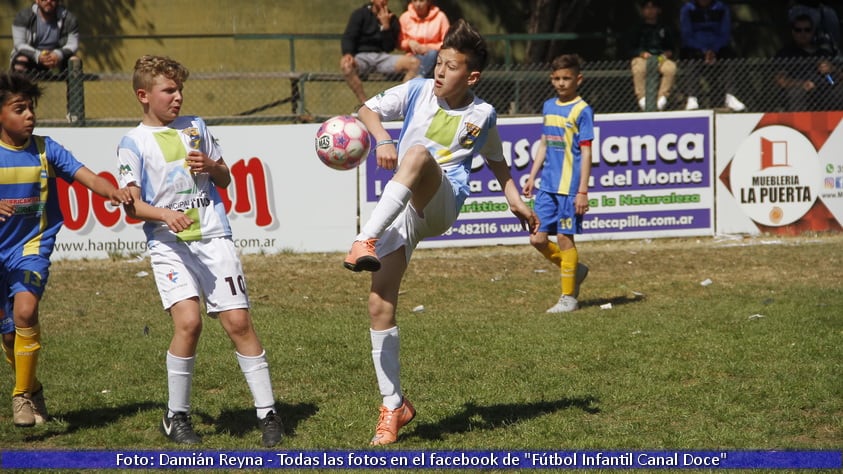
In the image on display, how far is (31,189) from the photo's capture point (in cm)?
613

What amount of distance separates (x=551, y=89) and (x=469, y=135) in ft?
30.6

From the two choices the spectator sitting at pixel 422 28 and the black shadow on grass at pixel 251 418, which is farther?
the spectator sitting at pixel 422 28

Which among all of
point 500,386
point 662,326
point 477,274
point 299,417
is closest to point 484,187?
point 477,274

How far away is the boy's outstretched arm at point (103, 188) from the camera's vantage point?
553cm

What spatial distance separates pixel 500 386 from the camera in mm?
6934

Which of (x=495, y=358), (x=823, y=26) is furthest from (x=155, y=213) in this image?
(x=823, y=26)

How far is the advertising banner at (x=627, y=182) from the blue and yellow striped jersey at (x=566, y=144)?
323 cm

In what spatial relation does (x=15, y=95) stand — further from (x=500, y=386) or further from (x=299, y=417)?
(x=500, y=386)

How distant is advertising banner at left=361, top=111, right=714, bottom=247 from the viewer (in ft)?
42.9

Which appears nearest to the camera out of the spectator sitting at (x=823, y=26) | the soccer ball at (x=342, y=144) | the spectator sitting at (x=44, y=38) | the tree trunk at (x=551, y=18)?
the soccer ball at (x=342, y=144)

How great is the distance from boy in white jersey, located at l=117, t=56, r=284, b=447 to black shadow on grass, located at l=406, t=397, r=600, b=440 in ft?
2.82

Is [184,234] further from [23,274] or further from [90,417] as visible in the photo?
[90,417]
